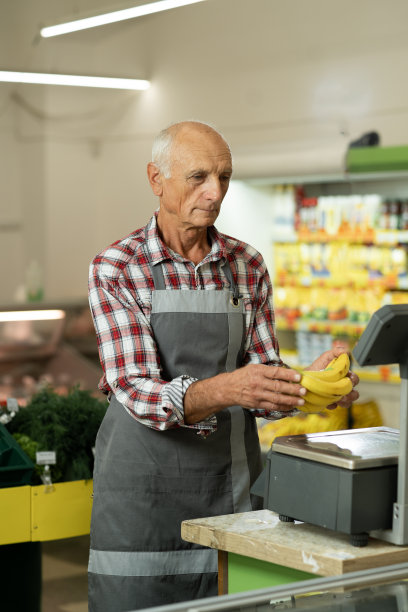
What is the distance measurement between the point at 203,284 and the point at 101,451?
1.88 ft

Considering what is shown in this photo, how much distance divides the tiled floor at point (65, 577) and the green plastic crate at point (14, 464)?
0.60 metres

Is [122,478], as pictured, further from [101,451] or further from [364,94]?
[364,94]

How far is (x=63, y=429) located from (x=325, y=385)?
1735 millimetres

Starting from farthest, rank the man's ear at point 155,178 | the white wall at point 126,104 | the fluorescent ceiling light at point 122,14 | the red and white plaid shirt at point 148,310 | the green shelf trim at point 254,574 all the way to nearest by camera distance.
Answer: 1. the white wall at point 126,104
2. the fluorescent ceiling light at point 122,14
3. the man's ear at point 155,178
4. the red and white plaid shirt at point 148,310
5. the green shelf trim at point 254,574

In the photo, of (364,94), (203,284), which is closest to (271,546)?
(203,284)

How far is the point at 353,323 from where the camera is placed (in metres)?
6.58

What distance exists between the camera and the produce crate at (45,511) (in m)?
3.49

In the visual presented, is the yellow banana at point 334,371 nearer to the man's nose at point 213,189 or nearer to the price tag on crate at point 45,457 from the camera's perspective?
the man's nose at point 213,189

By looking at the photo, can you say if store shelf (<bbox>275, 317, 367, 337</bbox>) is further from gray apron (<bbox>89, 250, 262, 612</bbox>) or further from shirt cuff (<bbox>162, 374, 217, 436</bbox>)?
shirt cuff (<bbox>162, 374, 217, 436</bbox>)

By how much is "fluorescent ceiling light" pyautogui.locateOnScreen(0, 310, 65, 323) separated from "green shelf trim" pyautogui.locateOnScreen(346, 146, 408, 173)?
3068 mm

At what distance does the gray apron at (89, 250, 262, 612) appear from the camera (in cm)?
258

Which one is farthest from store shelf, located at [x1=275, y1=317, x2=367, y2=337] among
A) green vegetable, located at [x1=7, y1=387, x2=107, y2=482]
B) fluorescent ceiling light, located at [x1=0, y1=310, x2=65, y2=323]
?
green vegetable, located at [x1=7, y1=387, x2=107, y2=482]

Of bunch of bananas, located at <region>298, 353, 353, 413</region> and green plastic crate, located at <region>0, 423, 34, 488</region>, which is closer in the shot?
bunch of bananas, located at <region>298, 353, 353, 413</region>

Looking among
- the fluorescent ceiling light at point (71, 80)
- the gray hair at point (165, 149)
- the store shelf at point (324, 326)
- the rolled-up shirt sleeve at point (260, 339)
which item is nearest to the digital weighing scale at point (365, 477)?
the rolled-up shirt sleeve at point (260, 339)
